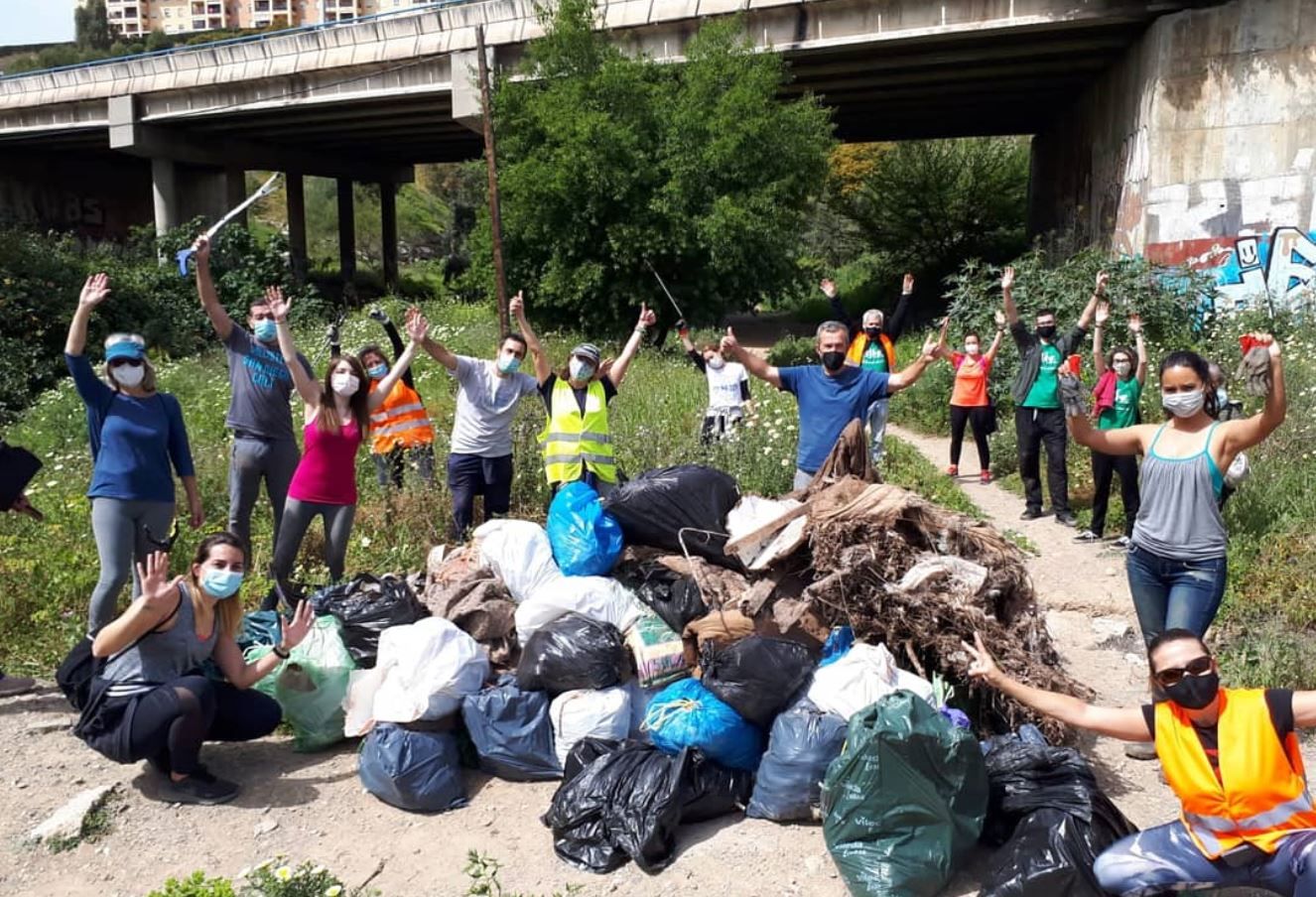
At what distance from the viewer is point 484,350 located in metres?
14.6

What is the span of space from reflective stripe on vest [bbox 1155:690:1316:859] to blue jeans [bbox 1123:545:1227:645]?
3.21ft

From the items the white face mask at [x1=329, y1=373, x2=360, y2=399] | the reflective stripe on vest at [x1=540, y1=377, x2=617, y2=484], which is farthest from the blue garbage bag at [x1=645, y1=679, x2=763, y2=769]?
the white face mask at [x1=329, y1=373, x2=360, y2=399]

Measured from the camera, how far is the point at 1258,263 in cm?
1229

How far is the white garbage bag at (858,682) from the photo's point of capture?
3.78m

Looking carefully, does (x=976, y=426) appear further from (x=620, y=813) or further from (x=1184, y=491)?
(x=620, y=813)

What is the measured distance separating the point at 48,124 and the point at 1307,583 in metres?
28.2

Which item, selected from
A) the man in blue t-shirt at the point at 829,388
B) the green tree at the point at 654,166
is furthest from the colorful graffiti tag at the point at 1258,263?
the man in blue t-shirt at the point at 829,388

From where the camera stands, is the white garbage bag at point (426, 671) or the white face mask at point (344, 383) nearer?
the white garbage bag at point (426, 671)

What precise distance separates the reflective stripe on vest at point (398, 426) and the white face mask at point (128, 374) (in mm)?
2606

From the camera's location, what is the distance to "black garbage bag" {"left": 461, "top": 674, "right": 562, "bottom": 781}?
13.5 ft

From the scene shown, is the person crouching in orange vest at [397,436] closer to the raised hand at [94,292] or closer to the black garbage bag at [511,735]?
the raised hand at [94,292]

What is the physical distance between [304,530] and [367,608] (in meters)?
0.79

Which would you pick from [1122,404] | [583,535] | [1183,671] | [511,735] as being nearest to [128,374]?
[583,535]

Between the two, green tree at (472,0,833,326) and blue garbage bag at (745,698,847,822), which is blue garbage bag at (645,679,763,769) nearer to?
blue garbage bag at (745,698,847,822)
